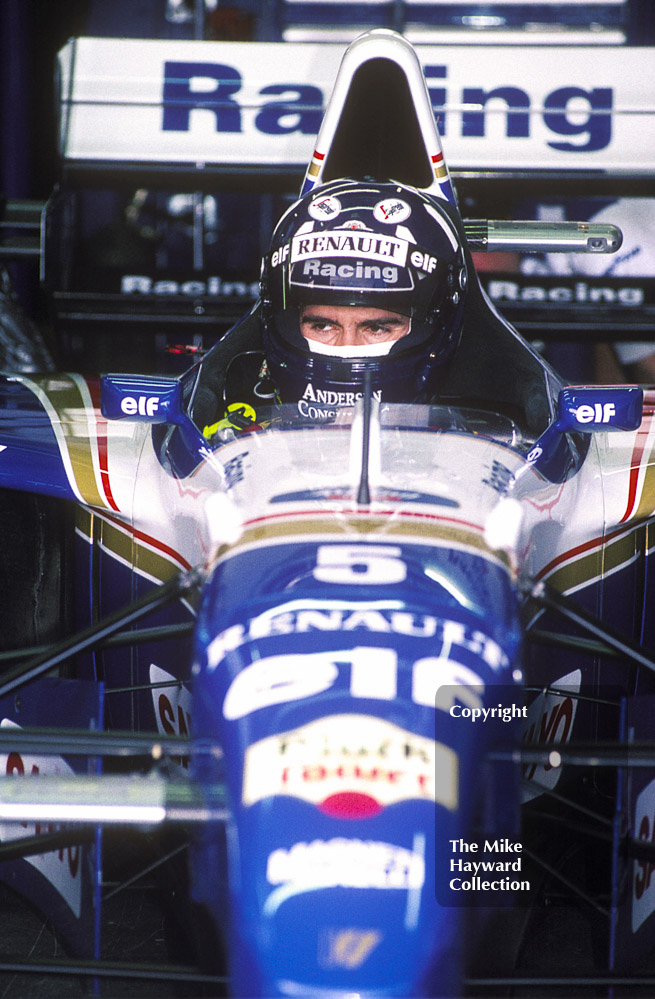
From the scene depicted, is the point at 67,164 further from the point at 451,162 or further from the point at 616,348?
the point at 616,348

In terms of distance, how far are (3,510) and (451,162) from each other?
92.8 inches

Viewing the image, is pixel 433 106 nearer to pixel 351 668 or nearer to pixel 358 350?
pixel 358 350

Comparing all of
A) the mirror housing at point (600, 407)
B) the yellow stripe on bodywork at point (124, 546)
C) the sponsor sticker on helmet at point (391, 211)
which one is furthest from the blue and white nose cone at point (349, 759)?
the sponsor sticker on helmet at point (391, 211)

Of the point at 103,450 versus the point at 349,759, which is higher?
the point at 103,450

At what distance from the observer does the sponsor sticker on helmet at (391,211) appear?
7.65 ft

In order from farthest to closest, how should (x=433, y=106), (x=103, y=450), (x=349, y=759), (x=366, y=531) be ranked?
(x=433, y=106), (x=103, y=450), (x=366, y=531), (x=349, y=759)

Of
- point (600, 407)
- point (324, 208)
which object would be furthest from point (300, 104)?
point (600, 407)

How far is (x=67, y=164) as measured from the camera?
162 inches

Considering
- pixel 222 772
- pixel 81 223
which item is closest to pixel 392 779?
pixel 222 772

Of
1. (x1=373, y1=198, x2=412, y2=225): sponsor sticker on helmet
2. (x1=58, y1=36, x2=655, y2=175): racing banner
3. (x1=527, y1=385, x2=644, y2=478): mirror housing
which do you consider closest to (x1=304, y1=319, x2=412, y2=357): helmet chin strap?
(x1=373, y1=198, x2=412, y2=225): sponsor sticker on helmet

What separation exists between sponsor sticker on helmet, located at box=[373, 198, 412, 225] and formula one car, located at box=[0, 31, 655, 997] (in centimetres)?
32

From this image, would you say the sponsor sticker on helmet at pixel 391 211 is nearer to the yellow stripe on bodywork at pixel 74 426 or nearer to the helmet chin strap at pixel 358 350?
the helmet chin strap at pixel 358 350

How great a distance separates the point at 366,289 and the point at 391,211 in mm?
193

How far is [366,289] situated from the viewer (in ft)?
7.46
